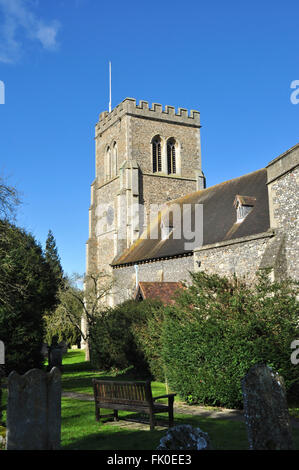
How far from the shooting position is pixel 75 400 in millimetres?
12367

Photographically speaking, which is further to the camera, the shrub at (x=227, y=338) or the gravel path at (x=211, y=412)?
the shrub at (x=227, y=338)

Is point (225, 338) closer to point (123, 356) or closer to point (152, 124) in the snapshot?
point (123, 356)

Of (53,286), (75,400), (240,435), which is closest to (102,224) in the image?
(53,286)

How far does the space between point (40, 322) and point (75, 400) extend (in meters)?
4.39

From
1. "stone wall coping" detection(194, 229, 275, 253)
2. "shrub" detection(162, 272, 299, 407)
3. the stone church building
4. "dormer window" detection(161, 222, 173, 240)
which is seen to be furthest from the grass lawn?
"dormer window" detection(161, 222, 173, 240)

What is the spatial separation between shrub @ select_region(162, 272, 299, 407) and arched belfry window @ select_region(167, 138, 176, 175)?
2535 centimetres

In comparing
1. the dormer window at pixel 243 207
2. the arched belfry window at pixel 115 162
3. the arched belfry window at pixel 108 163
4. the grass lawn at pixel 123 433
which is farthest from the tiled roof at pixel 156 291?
the arched belfry window at pixel 108 163

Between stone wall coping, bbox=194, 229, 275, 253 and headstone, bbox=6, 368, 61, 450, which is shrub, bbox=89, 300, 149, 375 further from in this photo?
headstone, bbox=6, 368, 61, 450

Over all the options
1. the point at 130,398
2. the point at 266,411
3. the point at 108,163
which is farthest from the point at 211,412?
the point at 108,163

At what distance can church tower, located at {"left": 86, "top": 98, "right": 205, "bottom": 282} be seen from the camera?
110 ft

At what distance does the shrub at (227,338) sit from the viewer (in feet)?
33.8

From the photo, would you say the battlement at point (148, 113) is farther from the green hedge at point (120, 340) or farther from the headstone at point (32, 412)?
the headstone at point (32, 412)

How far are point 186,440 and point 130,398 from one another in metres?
3.60

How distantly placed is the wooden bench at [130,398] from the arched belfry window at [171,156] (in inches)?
1122
